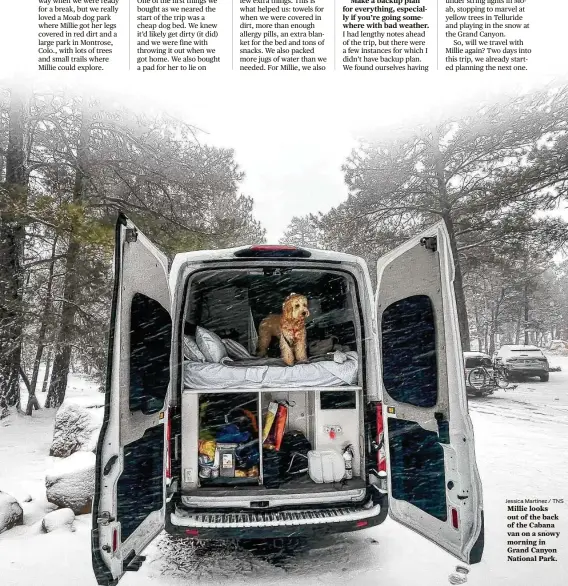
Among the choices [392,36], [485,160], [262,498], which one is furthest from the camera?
[485,160]

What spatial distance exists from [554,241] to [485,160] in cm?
164

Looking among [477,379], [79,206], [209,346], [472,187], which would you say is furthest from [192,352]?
[477,379]

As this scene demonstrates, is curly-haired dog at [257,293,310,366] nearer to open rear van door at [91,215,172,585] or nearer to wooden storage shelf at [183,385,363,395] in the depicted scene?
wooden storage shelf at [183,385,363,395]

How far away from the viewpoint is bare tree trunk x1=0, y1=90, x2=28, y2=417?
4.77m

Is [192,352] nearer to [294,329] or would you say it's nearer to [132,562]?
[294,329]

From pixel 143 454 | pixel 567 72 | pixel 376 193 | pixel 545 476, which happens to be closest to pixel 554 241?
pixel 376 193

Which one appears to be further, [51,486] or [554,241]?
[554,241]

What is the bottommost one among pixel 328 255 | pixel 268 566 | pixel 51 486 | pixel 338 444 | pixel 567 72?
pixel 268 566

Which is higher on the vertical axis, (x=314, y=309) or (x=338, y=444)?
(x=314, y=309)

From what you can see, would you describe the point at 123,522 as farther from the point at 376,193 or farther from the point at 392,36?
the point at 376,193

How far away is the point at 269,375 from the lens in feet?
8.65

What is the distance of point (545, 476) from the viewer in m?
3.82

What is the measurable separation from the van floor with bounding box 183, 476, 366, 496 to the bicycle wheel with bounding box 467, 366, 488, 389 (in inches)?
281

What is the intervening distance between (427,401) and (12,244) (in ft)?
16.3
